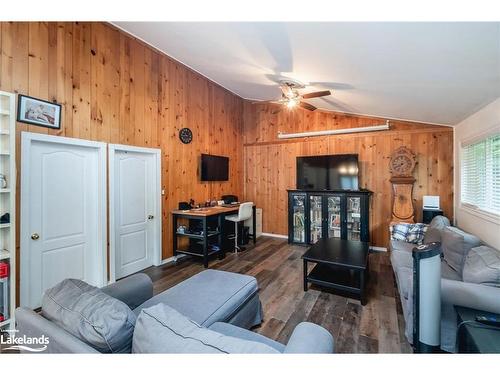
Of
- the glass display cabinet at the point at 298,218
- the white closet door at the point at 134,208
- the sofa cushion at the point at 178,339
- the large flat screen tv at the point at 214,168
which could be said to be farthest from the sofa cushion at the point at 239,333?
the glass display cabinet at the point at 298,218

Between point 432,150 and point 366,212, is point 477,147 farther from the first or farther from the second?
point 366,212

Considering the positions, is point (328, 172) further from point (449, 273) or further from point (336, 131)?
point (449, 273)

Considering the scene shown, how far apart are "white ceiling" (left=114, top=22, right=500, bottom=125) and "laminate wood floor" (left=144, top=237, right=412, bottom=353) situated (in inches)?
92.5

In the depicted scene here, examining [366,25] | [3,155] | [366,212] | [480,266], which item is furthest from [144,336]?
[366,212]

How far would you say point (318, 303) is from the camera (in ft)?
8.43

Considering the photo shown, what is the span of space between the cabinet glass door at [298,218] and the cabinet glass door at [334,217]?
554mm

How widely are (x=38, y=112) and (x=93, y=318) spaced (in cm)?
244

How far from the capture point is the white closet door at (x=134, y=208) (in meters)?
3.19

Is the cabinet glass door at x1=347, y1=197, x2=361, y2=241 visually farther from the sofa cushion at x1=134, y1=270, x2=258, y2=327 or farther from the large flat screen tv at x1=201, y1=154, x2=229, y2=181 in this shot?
the sofa cushion at x1=134, y1=270, x2=258, y2=327

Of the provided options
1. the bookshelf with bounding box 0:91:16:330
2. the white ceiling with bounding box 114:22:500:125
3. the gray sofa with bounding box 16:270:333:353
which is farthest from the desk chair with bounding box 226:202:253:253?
the bookshelf with bounding box 0:91:16:330

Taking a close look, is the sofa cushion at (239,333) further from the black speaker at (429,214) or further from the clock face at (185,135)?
the black speaker at (429,214)

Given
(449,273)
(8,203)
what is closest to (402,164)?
(449,273)

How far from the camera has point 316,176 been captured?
4758mm

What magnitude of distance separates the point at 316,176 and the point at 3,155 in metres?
4.49
